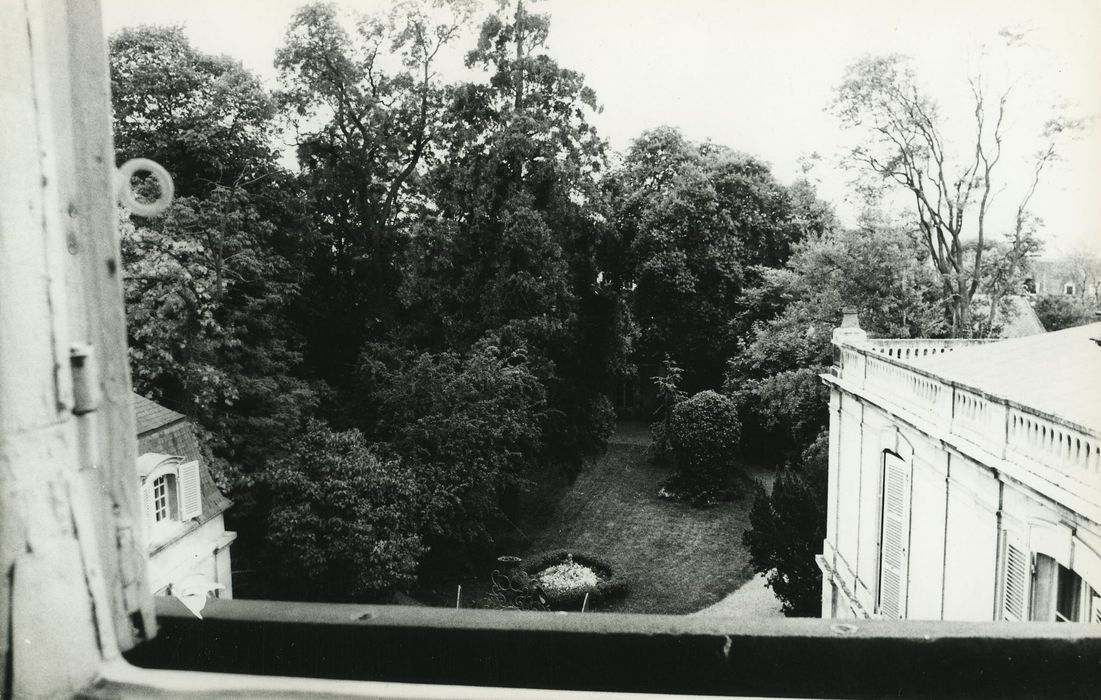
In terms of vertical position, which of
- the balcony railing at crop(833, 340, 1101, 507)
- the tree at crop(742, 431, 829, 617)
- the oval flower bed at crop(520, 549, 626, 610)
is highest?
the balcony railing at crop(833, 340, 1101, 507)

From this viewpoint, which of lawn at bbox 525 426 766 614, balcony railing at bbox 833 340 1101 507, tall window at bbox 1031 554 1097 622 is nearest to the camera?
balcony railing at bbox 833 340 1101 507

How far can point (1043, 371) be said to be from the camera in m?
8.95

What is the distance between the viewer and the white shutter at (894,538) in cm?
1064

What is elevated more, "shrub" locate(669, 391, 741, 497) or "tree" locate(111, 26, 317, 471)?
"tree" locate(111, 26, 317, 471)

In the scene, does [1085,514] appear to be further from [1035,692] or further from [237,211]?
[237,211]

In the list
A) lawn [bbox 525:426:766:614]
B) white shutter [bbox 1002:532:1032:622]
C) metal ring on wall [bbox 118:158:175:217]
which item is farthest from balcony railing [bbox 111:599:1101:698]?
lawn [bbox 525:426:766:614]

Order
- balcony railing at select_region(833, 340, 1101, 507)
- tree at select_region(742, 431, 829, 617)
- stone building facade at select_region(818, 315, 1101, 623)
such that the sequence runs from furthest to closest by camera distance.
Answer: tree at select_region(742, 431, 829, 617), stone building facade at select_region(818, 315, 1101, 623), balcony railing at select_region(833, 340, 1101, 507)

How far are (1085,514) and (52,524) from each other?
6931 millimetres

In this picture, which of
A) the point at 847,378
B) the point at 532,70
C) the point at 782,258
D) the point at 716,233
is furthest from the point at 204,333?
the point at 782,258

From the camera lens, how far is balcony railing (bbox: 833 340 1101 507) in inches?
245

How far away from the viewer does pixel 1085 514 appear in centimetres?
602

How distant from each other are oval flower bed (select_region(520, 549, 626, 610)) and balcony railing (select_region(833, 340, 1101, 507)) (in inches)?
298

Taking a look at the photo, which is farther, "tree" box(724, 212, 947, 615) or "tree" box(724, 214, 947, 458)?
"tree" box(724, 214, 947, 458)

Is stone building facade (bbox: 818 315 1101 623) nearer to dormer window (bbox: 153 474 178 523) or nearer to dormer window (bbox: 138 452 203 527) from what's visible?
dormer window (bbox: 138 452 203 527)
